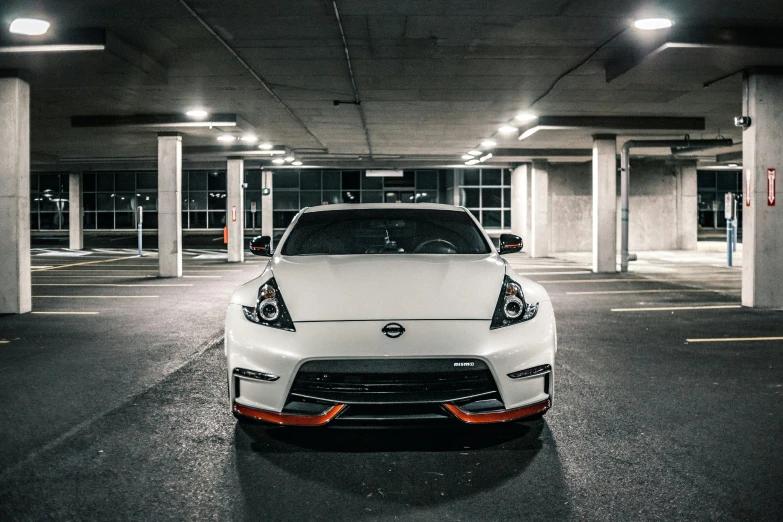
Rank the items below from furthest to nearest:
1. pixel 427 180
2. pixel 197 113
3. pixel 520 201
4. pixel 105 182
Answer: pixel 105 182 → pixel 427 180 → pixel 520 201 → pixel 197 113

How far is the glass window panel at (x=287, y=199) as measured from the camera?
4575 centimetres

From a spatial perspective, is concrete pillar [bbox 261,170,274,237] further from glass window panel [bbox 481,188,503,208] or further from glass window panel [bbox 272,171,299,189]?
glass window panel [bbox 481,188,503,208]

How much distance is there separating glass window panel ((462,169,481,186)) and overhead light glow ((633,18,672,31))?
3167cm

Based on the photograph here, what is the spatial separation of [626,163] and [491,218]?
20523 mm

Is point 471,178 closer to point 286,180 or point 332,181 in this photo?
point 332,181

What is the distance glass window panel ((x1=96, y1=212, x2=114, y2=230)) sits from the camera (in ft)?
152

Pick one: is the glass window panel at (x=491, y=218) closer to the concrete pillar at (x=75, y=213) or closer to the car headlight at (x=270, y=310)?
the concrete pillar at (x=75, y=213)

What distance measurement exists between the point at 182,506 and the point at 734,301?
11.2 m

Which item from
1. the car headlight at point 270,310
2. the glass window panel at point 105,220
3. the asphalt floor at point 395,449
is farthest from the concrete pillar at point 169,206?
the glass window panel at point 105,220

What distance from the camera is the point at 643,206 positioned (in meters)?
30.7

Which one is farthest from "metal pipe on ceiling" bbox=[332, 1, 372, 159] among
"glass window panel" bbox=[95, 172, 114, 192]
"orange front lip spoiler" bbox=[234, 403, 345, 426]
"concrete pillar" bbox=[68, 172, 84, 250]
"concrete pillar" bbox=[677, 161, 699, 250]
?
"glass window panel" bbox=[95, 172, 114, 192]

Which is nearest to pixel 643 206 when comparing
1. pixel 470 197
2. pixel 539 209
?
pixel 539 209

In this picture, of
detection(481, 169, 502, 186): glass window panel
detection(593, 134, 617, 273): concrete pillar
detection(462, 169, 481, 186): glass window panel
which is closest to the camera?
detection(593, 134, 617, 273): concrete pillar

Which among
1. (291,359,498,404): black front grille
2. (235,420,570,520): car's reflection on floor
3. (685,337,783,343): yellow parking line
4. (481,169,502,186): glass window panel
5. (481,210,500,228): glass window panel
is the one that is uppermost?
(481,169,502,186): glass window panel
